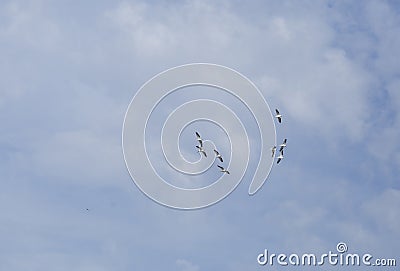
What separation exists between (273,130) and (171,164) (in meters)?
4.64

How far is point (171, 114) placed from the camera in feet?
97.2

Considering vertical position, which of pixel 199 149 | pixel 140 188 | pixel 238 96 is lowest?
pixel 140 188

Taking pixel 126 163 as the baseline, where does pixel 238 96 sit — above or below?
above

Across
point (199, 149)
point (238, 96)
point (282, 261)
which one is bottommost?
point (282, 261)

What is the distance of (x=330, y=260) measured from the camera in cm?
2806

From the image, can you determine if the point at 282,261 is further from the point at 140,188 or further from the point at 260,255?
the point at 140,188

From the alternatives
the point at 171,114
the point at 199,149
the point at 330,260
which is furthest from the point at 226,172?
the point at 330,260

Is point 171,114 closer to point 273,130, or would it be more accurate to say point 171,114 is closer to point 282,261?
point 273,130

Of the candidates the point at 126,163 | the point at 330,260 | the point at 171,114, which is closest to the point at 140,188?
the point at 126,163

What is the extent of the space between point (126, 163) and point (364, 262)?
10.6 metres

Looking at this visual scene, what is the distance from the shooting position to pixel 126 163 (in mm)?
29219

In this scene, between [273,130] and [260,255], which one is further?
[273,130]

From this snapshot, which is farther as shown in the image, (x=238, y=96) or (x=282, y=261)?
(x=238, y=96)

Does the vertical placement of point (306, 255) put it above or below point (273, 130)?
below
